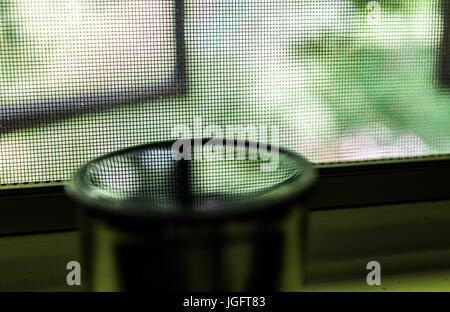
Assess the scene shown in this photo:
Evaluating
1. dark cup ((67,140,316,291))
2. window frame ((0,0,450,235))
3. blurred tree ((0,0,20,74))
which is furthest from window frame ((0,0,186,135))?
dark cup ((67,140,316,291))

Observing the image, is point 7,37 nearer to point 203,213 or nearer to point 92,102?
point 92,102

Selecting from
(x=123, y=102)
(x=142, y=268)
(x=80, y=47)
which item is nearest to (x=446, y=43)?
(x=123, y=102)

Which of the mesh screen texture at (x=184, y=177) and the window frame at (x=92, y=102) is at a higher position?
the window frame at (x=92, y=102)

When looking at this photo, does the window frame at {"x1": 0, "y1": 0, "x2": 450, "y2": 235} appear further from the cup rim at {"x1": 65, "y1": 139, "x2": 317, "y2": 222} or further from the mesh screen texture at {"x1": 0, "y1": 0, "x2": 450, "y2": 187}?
the cup rim at {"x1": 65, "y1": 139, "x2": 317, "y2": 222}

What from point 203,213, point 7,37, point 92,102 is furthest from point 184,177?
point 7,37

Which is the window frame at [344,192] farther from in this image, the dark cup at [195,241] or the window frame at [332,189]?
the dark cup at [195,241]

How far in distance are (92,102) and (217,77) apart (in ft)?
1.44

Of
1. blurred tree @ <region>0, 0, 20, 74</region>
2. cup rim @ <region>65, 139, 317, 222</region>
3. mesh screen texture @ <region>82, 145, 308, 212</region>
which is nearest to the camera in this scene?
cup rim @ <region>65, 139, 317, 222</region>

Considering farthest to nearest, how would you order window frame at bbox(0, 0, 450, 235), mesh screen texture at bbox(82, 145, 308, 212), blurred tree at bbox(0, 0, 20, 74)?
1. window frame at bbox(0, 0, 450, 235)
2. blurred tree at bbox(0, 0, 20, 74)
3. mesh screen texture at bbox(82, 145, 308, 212)

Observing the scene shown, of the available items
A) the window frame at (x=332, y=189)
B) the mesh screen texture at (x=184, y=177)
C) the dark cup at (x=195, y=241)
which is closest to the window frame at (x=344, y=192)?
the window frame at (x=332, y=189)

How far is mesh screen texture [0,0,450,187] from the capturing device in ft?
5.33

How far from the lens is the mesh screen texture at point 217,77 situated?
1625mm

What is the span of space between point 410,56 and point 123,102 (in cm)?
108
